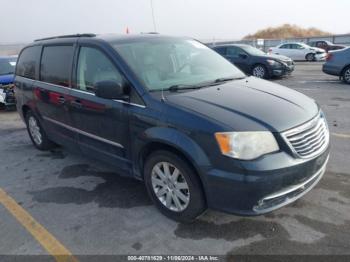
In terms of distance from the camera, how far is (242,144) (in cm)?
268

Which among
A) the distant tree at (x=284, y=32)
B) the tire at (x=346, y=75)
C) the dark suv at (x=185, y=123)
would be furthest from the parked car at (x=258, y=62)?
the distant tree at (x=284, y=32)

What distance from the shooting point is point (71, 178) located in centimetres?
442

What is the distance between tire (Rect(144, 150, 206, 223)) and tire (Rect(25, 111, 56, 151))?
269cm

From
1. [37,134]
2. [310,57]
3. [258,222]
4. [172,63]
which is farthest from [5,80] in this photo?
[310,57]

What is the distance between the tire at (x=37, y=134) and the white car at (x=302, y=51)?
19.2 m

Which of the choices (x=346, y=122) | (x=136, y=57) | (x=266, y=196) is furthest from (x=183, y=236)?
(x=346, y=122)

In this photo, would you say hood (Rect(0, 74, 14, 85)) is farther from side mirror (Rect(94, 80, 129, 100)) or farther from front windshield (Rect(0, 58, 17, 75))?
side mirror (Rect(94, 80, 129, 100))

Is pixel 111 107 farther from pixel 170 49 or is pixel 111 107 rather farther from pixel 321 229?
pixel 321 229

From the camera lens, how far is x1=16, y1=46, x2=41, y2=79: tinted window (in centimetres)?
514

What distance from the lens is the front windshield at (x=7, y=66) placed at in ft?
31.9

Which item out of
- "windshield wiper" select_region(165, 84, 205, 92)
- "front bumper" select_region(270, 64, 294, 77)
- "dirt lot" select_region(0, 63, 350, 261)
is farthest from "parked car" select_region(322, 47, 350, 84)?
"windshield wiper" select_region(165, 84, 205, 92)

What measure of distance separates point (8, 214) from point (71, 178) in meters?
0.96

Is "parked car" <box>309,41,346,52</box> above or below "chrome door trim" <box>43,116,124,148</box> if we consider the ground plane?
above

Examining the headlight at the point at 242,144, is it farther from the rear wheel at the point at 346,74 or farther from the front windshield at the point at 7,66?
the rear wheel at the point at 346,74
